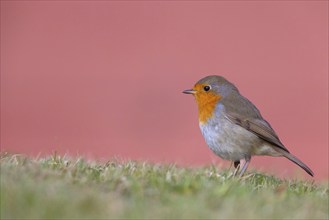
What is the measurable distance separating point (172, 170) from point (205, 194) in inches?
33.4

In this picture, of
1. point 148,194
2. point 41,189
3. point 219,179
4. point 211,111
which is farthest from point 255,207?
point 211,111

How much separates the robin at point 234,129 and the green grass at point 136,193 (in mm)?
835

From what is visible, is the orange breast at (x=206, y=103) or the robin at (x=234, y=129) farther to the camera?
the orange breast at (x=206, y=103)

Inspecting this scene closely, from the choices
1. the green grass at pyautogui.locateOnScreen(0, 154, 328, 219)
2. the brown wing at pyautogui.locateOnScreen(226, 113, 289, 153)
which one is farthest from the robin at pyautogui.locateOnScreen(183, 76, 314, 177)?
the green grass at pyautogui.locateOnScreen(0, 154, 328, 219)

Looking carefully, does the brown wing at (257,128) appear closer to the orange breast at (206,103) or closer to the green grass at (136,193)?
the orange breast at (206,103)

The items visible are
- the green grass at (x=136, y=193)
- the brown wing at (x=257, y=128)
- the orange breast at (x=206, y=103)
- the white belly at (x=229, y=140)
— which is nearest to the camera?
the green grass at (x=136, y=193)

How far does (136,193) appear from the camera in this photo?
3.69 metres

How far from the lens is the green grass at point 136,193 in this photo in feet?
10.7

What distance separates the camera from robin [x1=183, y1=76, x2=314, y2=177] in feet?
18.8

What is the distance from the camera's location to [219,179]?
449cm

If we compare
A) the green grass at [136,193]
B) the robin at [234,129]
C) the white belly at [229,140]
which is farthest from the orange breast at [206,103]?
the green grass at [136,193]

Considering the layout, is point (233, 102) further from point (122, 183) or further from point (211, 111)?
point (122, 183)

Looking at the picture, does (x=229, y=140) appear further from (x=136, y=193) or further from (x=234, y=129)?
(x=136, y=193)

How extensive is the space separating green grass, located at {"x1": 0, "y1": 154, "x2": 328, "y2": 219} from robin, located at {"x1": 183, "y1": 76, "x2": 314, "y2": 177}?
0.84 metres
